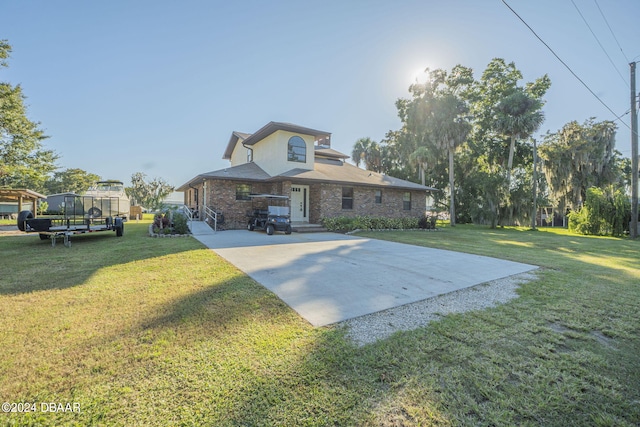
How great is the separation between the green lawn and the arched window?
12.8m

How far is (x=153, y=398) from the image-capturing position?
6.04ft

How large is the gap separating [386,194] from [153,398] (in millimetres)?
16942

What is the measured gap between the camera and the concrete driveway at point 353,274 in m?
3.75

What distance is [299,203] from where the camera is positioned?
15875 mm

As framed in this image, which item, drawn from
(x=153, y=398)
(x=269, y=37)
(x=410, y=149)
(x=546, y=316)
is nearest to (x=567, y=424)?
(x=546, y=316)

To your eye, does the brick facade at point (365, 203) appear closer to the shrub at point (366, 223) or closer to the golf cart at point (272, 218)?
the shrub at point (366, 223)

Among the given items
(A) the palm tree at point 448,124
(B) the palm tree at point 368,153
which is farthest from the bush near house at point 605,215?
(B) the palm tree at point 368,153

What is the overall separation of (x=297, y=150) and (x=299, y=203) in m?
3.27

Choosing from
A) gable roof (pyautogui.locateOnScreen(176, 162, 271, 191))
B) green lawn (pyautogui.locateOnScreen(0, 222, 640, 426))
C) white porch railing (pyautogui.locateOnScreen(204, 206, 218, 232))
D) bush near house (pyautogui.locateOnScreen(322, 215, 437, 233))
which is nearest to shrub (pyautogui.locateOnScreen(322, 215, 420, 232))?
bush near house (pyautogui.locateOnScreen(322, 215, 437, 233))

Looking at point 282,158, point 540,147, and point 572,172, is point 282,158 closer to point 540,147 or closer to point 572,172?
point 540,147

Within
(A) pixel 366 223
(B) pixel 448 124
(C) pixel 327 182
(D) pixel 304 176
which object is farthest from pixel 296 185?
(B) pixel 448 124

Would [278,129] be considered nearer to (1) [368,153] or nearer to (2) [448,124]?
(2) [448,124]

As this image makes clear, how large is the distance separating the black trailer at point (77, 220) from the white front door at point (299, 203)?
8215mm

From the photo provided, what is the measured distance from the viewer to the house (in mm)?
14508
